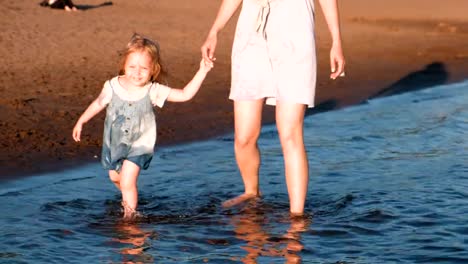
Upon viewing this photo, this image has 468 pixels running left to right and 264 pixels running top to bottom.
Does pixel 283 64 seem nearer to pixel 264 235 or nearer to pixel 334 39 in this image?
pixel 334 39

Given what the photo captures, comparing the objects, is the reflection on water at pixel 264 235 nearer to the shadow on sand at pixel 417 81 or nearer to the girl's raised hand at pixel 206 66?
the girl's raised hand at pixel 206 66

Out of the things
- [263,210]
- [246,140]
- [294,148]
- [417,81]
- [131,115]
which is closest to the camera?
[294,148]

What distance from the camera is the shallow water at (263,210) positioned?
19.2ft

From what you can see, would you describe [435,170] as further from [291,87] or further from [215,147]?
[291,87]

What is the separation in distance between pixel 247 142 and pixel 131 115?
2.28 feet

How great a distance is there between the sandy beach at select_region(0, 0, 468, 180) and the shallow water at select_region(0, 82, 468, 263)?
0.61 meters

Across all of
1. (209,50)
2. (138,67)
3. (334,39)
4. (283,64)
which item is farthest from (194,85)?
(334,39)

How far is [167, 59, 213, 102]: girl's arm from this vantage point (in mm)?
6180

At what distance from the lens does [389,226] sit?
6469 mm

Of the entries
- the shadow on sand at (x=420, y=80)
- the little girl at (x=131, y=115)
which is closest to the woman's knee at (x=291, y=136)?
the little girl at (x=131, y=115)

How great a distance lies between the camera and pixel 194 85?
245 inches

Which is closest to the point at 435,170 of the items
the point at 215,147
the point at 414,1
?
the point at 215,147

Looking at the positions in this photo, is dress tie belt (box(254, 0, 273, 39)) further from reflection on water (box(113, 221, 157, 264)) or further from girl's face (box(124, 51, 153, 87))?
reflection on water (box(113, 221, 157, 264))

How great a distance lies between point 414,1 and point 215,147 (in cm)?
1125
